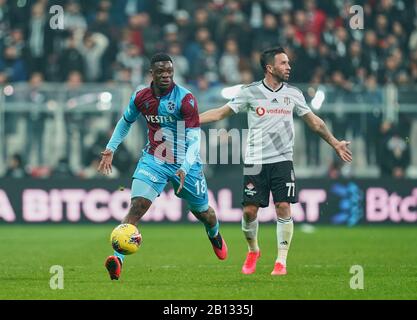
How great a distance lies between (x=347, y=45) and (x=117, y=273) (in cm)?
1348

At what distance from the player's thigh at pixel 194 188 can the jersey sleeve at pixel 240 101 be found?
93cm

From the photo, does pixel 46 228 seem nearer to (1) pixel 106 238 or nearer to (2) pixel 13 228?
(2) pixel 13 228

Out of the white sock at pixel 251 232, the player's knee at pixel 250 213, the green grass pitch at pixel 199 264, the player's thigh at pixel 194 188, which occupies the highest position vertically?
the player's thigh at pixel 194 188

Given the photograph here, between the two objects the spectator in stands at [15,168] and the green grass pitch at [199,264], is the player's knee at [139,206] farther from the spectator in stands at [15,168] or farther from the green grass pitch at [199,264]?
the spectator in stands at [15,168]

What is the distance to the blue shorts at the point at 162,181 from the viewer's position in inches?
503

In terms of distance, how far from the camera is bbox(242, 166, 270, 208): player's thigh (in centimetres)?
1343

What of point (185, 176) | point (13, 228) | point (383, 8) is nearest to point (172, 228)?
point (13, 228)

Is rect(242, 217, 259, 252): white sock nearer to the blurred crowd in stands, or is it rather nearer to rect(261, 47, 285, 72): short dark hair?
rect(261, 47, 285, 72): short dark hair

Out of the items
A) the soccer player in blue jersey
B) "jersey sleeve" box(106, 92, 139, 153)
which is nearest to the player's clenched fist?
the soccer player in blue jersey

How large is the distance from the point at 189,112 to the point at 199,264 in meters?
2.90

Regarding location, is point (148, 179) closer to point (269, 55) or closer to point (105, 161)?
point (105, 161)
